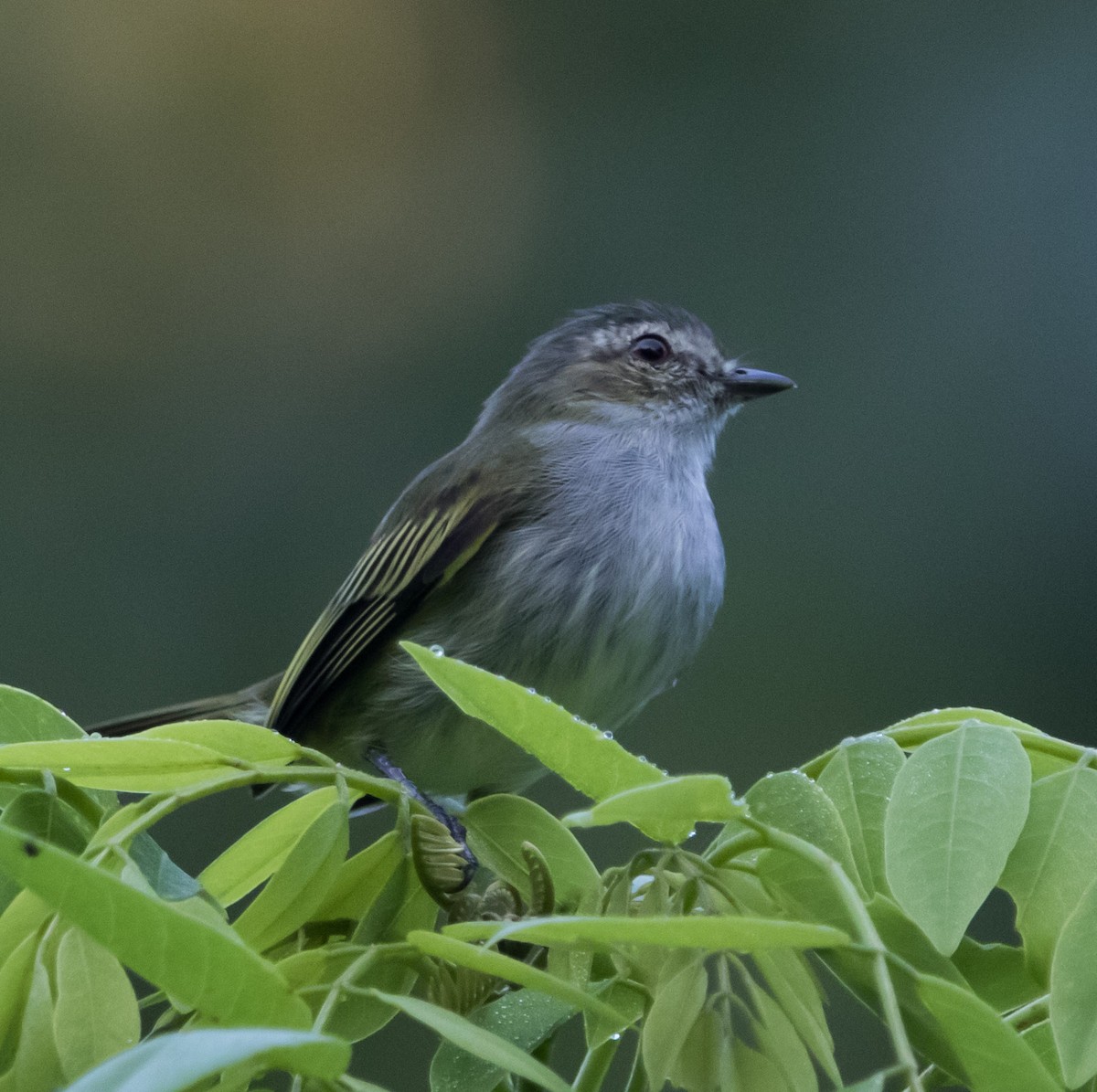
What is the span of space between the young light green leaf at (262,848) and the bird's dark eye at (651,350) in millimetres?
2062

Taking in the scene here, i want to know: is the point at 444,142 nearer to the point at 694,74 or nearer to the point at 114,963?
the point at 694,74

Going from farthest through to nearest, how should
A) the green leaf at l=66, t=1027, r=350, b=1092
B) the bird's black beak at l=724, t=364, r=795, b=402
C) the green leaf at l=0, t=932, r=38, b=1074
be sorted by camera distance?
1. the bird's black beak at l=724, t=364, r=795, b=402
2. the green leaf at l=0, t=932, r=38, b=1074
3. the green leaf at l=66, t=1027, r=350, b=1092

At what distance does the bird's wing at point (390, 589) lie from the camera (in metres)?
2.22

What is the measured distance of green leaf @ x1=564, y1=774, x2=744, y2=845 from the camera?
0.59 m

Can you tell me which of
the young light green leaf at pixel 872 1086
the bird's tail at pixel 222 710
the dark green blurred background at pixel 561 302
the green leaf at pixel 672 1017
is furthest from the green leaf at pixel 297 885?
the dark green blurred background at pixel 561 302

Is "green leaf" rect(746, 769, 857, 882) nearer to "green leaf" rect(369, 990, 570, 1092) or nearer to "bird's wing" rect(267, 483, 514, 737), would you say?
"green leaf" rect(369, 990, 570, 1092)

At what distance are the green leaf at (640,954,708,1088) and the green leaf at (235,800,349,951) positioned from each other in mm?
204

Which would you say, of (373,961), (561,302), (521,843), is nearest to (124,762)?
(373,961)

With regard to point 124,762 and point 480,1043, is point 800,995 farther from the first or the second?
point 124,762

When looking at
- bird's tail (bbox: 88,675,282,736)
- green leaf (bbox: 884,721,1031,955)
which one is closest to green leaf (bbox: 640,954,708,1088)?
green leaf (bbox: 884,721,1031,955)

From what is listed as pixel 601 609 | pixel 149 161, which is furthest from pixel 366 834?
pixel 149 161

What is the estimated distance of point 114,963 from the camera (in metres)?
0.68

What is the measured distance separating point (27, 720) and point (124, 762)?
17 cm

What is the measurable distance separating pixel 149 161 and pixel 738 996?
224 inches
